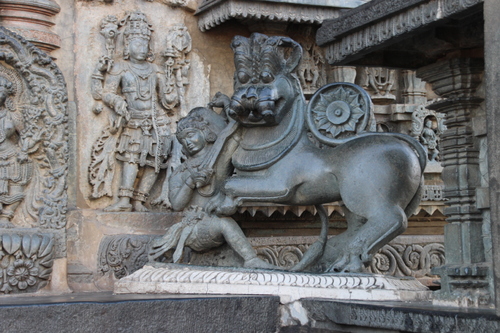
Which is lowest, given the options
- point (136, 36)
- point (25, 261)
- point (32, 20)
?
point (25, 261)

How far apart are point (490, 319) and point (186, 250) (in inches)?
138

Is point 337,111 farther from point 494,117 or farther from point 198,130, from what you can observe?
point 494,117

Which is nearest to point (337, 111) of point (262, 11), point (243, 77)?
point (243, 77)

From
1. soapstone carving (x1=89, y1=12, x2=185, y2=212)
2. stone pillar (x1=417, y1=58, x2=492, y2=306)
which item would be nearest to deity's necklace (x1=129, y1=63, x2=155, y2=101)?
soapstone carving (x1=89, y1=12, x2=185, y2=212)

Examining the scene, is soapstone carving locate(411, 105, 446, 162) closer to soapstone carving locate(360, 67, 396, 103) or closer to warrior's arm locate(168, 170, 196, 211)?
soapstone carving locate(360, 67, 396, 103)

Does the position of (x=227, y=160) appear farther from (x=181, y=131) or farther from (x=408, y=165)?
(x=408, y=165)

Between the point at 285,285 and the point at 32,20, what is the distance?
429cm

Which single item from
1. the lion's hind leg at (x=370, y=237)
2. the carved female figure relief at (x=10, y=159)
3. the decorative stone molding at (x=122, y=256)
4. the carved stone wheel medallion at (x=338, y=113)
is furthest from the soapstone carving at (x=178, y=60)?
the lion's hind leg at (x=370, y=237)

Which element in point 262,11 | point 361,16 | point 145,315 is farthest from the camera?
point 262,11

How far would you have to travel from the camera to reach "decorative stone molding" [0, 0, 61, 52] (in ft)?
25.8

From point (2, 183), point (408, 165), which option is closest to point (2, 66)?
point (2, 183)

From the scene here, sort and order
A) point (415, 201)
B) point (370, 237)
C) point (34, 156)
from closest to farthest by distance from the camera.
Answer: point (370, 237)
point (415, 201)
point (34, 156)

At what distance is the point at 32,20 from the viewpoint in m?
7.98

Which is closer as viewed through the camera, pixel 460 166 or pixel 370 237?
pixel 460 166
